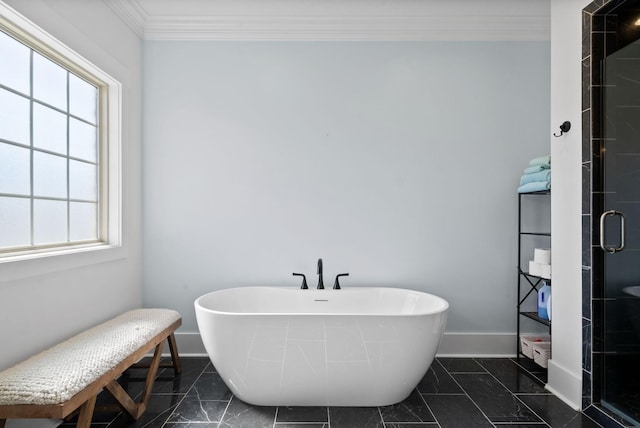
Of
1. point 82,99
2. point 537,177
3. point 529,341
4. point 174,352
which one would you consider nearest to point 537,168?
point 537,177

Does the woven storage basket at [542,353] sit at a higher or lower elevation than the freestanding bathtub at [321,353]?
lower

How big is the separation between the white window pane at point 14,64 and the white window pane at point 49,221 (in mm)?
588

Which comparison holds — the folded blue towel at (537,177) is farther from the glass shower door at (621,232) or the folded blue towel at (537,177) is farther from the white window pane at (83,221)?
the white window pane at (83,221)

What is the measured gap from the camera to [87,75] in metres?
2.21

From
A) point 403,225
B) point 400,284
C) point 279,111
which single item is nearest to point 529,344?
point 400,284

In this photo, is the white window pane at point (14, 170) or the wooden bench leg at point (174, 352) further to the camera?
the wooden bench leg at point (174, 352)

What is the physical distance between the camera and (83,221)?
7.27 ft

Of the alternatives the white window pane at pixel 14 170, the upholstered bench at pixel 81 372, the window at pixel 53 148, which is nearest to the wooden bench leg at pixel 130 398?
the upholstered bench at pixel 81 372

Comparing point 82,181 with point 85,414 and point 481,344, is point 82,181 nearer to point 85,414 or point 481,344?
point 85,414

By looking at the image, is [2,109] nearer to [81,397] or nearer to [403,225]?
[81,397]

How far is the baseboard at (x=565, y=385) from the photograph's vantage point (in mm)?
1921

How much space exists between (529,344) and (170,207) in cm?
283

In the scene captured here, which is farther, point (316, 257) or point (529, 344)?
point (316, 257)

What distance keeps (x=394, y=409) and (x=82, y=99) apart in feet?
8.81
